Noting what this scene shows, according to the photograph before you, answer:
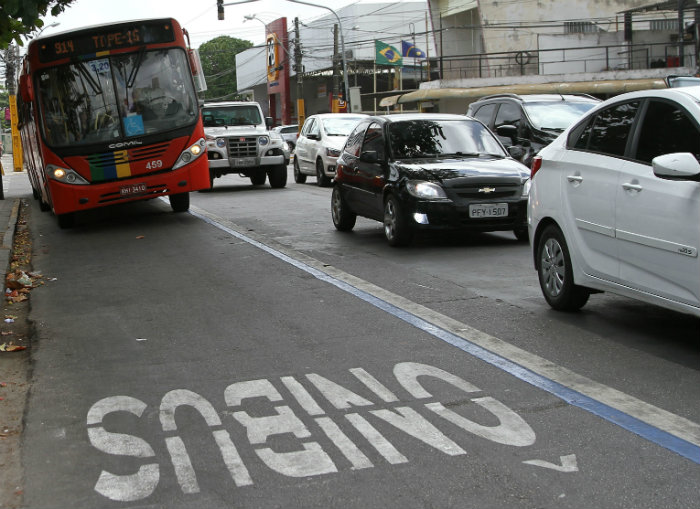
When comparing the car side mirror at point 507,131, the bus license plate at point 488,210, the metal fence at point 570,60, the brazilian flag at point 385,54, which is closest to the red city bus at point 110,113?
the car side mirror at point 507,131

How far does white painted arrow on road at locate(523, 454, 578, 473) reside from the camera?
4.35 metres

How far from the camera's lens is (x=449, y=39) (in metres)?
50.9

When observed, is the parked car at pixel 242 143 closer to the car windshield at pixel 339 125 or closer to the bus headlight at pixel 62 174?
the car windshield at pixel 339 125

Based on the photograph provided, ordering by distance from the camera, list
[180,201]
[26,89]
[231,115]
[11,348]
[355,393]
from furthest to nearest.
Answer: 1. [231,115]
2. [180,201]
3. [26,89]
4. [11,348]
5. [355,393]

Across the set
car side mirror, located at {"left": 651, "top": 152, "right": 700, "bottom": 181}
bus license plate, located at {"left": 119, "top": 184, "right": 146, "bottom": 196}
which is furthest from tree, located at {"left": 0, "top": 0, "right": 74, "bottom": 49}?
car side mirror, located at {"left": 651, "top": 152, "right": 700, "bottom": 181}

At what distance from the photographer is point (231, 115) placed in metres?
25.0

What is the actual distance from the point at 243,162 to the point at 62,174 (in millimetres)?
9036

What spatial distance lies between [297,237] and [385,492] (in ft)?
32.7

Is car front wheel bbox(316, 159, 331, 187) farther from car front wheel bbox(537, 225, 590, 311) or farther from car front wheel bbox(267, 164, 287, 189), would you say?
car front wheel bbox(537, 225, 590, 311)

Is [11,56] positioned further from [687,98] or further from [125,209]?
[687,98]

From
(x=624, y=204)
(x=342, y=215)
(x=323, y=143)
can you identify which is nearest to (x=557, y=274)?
(x=624, y=204)

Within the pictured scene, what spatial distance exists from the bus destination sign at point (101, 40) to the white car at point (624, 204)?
9.54 m

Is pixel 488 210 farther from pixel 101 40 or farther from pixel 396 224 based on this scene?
pixel 101 40

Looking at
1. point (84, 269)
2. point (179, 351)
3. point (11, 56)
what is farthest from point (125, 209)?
point (11, 56)
